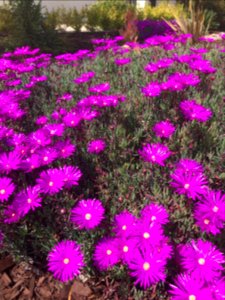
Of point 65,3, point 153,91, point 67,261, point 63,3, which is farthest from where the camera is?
point 65,3

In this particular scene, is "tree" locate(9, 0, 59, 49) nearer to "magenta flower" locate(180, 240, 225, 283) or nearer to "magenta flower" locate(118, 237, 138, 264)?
"magenta flower" locate(118, 237, 138, 264)

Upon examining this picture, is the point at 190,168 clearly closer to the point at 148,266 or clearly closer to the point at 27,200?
the point at 148,266

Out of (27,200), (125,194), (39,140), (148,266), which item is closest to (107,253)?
(148,266)

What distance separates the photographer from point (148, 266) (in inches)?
51.5

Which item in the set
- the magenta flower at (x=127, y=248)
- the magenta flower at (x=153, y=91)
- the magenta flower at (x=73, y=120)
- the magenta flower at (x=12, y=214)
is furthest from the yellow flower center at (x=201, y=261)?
the magenta flower at (x=153, y=91)

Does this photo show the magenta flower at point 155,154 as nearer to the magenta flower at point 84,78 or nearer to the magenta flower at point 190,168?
the magenta flower at point 190,168

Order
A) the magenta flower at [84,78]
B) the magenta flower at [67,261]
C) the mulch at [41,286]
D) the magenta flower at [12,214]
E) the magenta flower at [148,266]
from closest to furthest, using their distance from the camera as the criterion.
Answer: the magenta flower at [148,266] < the magenta flower at [67,261] < the magenta flower at [12,214] < the mulch at [41,286] < the magenta flower at [84,78]

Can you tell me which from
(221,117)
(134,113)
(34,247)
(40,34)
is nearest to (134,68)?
(134,113)

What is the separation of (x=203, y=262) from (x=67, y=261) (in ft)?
1.82

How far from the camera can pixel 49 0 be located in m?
17.5

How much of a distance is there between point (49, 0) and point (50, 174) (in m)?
17.7

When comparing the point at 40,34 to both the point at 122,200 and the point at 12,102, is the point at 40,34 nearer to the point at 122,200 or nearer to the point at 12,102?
the point at 12,102

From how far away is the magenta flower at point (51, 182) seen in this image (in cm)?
170

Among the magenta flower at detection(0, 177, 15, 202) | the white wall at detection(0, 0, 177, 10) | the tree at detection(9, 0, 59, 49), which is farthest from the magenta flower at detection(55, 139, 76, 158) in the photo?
the white wall at detection(0, 0, 177, 10)
